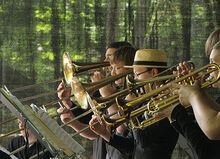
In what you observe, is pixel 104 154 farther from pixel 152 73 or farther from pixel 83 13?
pixel 83 13

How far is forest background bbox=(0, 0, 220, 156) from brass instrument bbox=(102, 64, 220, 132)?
8.03ft

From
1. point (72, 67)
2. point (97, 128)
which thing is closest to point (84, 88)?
point (97, 128)

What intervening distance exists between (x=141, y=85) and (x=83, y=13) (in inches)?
96.9

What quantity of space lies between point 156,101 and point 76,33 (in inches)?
110

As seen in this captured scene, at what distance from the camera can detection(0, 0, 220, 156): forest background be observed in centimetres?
496

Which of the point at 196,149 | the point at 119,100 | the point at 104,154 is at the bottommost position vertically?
the point at 104,154

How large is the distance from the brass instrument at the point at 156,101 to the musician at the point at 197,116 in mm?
44

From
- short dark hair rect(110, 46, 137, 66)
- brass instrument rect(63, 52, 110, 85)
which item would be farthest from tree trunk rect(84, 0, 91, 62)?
short dark hair rect(110, 46, 137, 66)

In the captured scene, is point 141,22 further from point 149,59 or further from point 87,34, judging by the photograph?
point 149,59

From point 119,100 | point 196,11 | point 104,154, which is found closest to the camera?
point 119,100

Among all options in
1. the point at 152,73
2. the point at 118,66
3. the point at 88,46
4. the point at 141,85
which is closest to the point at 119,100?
the point at 141,85

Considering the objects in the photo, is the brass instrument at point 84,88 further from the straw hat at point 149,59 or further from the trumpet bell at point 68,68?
→ the trumpet bell at point 68,68

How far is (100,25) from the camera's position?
5020 mm

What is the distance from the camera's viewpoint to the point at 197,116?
189 centimetres
